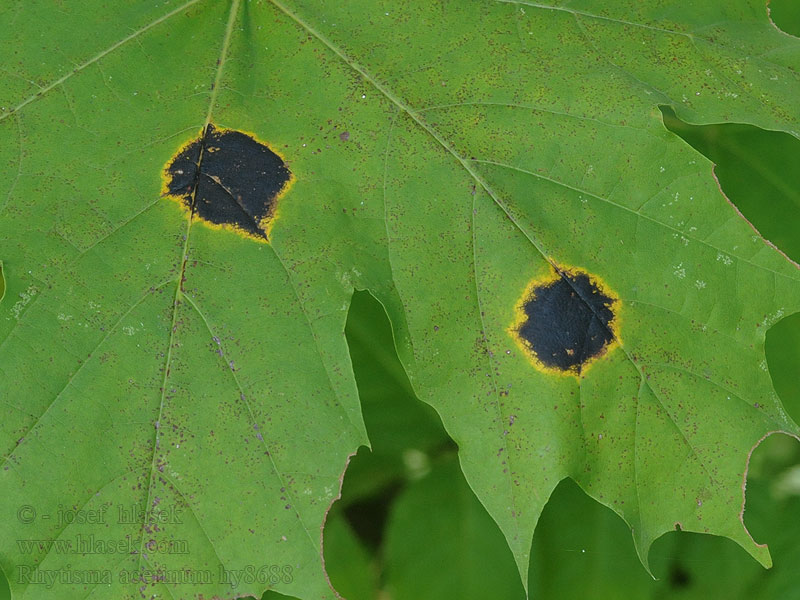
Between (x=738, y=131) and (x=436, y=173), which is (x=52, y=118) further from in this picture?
(x=738, y=131)

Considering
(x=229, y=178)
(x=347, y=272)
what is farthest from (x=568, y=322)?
(x=229, y=178)

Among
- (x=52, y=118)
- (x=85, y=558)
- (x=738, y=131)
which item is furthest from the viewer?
(x=738, y=131)

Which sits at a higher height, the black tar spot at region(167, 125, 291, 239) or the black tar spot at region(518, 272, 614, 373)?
the black tar spot at region(167, 125, 291, 239)

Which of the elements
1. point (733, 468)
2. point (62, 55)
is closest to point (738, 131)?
point (733, 468)

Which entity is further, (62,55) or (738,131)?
(738,131)

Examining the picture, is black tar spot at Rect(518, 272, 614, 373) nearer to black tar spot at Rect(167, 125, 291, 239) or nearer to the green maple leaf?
the green maple leaf

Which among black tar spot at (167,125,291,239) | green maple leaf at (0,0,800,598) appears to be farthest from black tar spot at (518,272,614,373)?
black tar spot at (167,125,291,239)

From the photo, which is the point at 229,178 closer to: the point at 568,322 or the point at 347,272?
the point at 347,272
